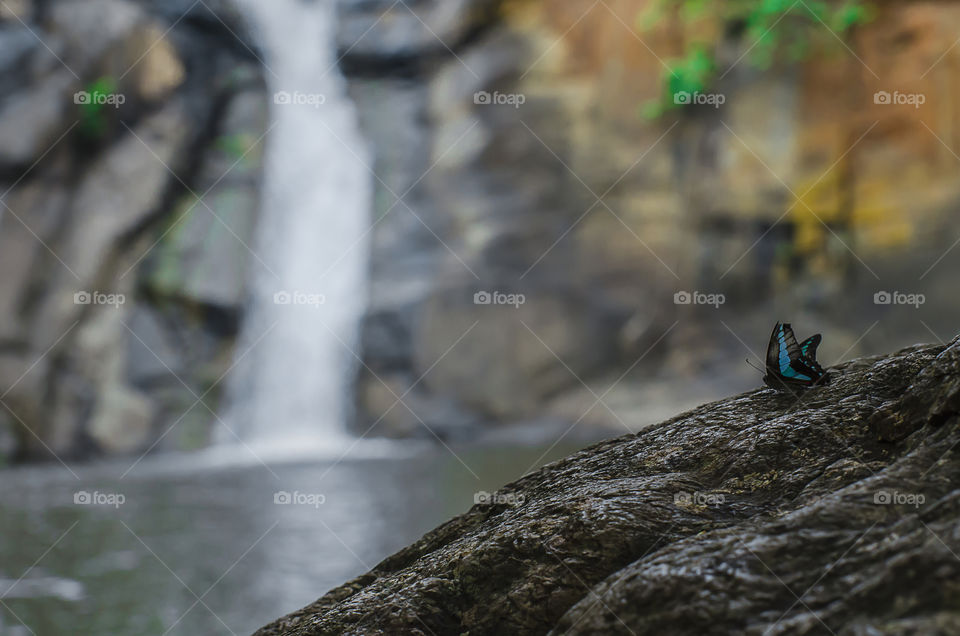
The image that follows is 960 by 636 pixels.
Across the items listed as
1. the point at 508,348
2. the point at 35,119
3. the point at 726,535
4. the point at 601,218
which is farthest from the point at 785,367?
the point at 35,119

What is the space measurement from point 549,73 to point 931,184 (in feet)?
24.5

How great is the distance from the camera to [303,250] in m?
16.4

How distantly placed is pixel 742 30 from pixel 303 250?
10.1 metres

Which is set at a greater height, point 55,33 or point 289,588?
point 55,33

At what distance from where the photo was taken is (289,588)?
210 inches

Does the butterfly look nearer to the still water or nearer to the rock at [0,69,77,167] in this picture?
the still water

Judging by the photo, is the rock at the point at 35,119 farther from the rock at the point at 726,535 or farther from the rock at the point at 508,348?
the rock at the point at 726,535

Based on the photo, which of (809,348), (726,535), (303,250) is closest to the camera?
(726,535)

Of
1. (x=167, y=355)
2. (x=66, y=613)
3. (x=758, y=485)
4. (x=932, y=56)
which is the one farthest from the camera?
(x=167, y=355)

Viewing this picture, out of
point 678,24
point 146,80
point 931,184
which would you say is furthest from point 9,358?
point 931,184

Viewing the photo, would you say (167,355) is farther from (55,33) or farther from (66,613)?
(66,613)

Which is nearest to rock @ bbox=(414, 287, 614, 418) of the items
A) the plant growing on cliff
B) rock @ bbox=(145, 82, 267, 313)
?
rock @ bbox=(145, 82, 267, 313)

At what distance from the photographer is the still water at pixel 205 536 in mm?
5000

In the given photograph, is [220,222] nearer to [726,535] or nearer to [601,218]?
[601,218]
